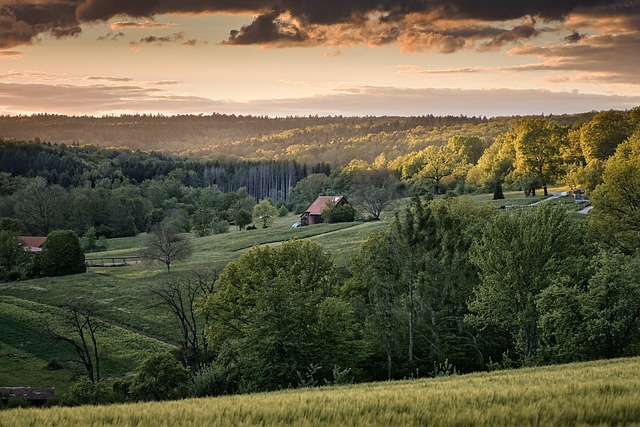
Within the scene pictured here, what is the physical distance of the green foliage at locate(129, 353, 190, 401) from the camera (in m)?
35.0

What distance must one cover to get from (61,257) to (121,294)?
21.0m

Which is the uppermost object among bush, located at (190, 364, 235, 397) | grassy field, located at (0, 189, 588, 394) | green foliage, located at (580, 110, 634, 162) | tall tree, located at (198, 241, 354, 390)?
green foliage, located at (580, 110, 634, 162)

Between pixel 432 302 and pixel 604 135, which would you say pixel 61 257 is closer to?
pixel 432 302

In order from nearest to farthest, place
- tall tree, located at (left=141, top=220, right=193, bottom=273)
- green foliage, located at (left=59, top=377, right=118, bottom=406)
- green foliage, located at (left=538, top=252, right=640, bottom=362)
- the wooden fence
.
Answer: green foliage, located at (left=59, top=377, right=118, bottom=406) → green foliage, located at (left=538, top=252, right=640, bottom=362) → tall tree, located at (left=141, top=220, right=193, bottom=273) → the wooden fence

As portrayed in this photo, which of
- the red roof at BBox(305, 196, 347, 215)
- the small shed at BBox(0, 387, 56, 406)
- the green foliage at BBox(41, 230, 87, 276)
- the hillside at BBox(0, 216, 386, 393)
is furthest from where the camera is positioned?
the red roof at BBox(305, 196, 347, 215)

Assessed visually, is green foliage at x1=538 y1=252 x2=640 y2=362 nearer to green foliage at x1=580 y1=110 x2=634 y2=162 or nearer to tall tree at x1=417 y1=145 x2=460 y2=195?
green foliage at x1=580 y1=110 x2=634 y2=162

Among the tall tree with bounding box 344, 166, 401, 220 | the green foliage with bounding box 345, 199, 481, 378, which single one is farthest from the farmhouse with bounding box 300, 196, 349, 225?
the green foliage with bounding box 345, 199, 481, 378

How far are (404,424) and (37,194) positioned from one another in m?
148

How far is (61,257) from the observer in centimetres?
9562

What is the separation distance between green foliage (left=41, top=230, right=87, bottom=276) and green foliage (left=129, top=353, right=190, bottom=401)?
65.1 metres

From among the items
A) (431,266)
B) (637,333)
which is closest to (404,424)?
(637,333)

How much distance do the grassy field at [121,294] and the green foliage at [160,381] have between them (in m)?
16.3

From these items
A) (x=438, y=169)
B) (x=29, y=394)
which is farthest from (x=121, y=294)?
(x=438, y=169)

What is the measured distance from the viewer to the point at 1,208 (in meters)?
153
